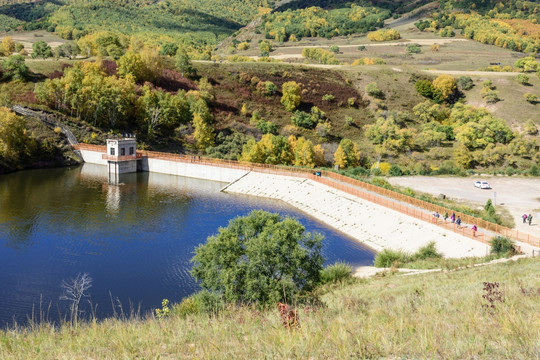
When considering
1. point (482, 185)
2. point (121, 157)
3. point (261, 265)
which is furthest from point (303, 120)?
point (261, 265)

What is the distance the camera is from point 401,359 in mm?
9117

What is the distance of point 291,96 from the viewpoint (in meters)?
116

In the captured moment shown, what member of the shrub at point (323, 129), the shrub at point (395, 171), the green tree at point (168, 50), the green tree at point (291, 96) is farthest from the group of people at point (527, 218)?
the green tree at point (168, 50)

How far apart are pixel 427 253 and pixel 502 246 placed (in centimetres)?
590

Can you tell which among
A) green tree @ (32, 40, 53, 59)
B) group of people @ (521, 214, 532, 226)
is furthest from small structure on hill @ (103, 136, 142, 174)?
group of people @ (521, 214, 532, 226)

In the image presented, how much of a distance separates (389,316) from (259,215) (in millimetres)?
16190

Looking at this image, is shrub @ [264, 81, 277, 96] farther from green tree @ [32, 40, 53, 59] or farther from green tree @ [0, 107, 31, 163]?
green tree @ [0, 107, 31, 163]

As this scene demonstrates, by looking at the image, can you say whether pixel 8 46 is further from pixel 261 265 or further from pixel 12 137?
pixel 261 265

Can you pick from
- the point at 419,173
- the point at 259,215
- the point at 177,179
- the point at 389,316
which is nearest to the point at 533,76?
the point at 419,173

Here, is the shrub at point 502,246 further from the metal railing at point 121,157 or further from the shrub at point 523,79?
the shrub at point 523,79

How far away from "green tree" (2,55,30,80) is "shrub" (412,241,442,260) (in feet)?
306

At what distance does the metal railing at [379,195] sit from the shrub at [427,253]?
3512mm

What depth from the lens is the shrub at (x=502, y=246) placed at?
36656mm

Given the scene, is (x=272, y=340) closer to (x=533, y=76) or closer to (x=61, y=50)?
(x=61, y=50)
